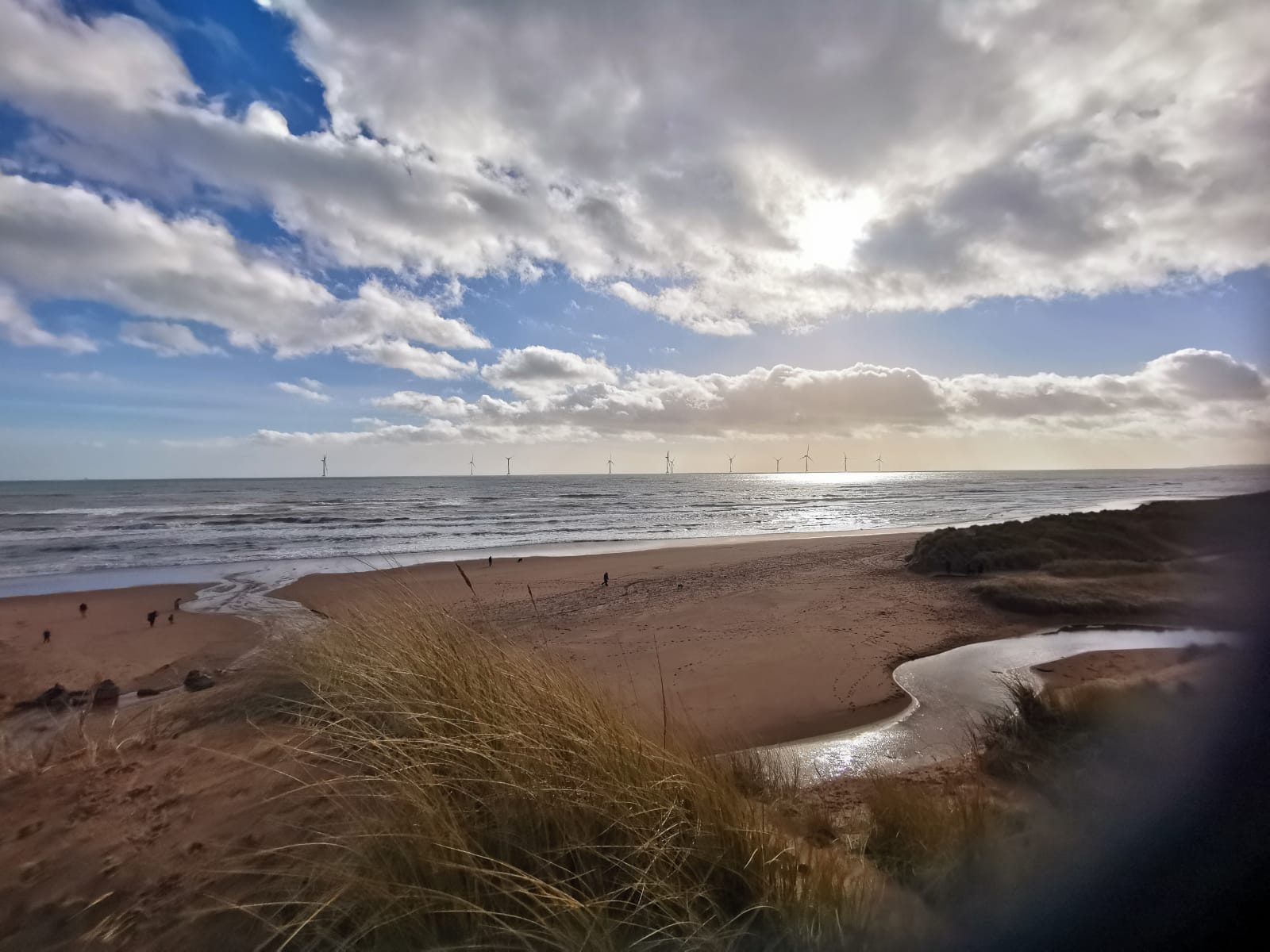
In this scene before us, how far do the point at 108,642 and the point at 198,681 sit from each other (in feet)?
18.2

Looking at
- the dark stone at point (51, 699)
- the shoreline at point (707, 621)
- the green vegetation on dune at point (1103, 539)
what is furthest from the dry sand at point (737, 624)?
the dark stone at point (51, 699)

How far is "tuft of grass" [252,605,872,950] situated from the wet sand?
6970 millimetres

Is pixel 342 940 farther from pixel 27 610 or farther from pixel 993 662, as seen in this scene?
pixel 27 610

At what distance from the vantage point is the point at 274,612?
1370 cm

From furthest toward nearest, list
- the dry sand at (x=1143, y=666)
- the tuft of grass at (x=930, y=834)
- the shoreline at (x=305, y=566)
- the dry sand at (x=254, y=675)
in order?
the shoreline at (x=305, y=566), the dry sand at (x=1143, y=666), the dry sand at (x=254, y=675), the tuft of grass at (x=930, y=834)

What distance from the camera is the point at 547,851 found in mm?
2902

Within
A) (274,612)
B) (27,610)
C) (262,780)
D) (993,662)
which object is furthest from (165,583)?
(993,662)

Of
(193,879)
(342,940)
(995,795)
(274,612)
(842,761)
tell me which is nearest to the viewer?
(342,940)

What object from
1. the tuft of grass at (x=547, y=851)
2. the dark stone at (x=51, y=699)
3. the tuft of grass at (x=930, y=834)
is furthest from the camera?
the dark stone at (x=51, y=699)

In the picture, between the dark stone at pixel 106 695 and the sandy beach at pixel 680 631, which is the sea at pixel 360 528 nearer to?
the sandy beach at pixel 680 631

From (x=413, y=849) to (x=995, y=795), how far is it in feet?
11.9

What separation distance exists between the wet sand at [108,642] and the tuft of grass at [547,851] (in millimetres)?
6970

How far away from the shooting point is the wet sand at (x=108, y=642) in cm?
865

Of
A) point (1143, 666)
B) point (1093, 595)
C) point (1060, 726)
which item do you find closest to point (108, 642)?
point (1060, 726)
